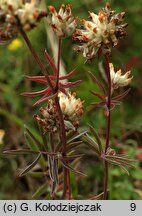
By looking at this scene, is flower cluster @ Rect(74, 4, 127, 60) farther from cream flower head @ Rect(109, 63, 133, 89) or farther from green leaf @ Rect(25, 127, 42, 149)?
green leaf @ Rect(25, 127, 42, 149)

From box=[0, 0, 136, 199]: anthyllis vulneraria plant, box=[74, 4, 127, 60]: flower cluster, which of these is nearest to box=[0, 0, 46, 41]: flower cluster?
box=[0, 0, 136, 199]: anthyllis vulneraria plant

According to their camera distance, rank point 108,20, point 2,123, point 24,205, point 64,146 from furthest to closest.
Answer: point 2,123
point 24,205
point 64,146
point 108,20

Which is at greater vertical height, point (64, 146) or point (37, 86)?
point (37, 86)

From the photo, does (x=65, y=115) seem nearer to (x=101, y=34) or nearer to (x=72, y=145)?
(x=72, y=145)

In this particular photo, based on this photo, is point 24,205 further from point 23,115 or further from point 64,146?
point 23,115

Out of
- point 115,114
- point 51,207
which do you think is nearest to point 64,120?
point 51,207
